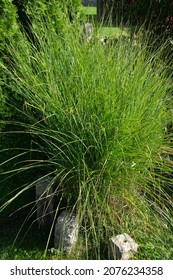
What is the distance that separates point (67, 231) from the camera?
275cm

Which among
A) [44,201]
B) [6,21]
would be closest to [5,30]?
[6,21]

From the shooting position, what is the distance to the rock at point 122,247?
2.65 m

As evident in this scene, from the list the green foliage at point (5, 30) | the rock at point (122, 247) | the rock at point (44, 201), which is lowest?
the rock at point (122, 247)

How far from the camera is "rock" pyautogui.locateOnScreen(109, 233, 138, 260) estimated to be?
265 cm

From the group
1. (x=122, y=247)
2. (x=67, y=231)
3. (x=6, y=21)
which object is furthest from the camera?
(x=6, y=21)

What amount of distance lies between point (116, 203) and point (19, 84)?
1025 mm

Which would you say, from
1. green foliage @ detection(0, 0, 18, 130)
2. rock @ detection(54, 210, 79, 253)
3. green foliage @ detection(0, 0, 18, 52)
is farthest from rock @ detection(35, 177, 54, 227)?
green foliage @ detection(0, 0, 18, 52)

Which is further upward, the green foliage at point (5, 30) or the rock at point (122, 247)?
the green foliage at point (5, 30)

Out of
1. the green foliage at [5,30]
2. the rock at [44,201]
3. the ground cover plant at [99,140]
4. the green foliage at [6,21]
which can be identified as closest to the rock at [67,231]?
the ground cover plant at [99,140]

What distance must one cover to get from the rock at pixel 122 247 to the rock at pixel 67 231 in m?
0.25

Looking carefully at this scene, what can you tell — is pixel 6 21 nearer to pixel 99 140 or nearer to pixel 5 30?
pixel 5 30

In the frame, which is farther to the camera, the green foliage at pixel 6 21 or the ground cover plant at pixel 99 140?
the green foliage at pixel 6 21

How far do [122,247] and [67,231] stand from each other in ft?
1.22

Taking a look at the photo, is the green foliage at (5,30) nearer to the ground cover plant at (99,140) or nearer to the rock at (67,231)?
the ground cover plant at (99,140)
